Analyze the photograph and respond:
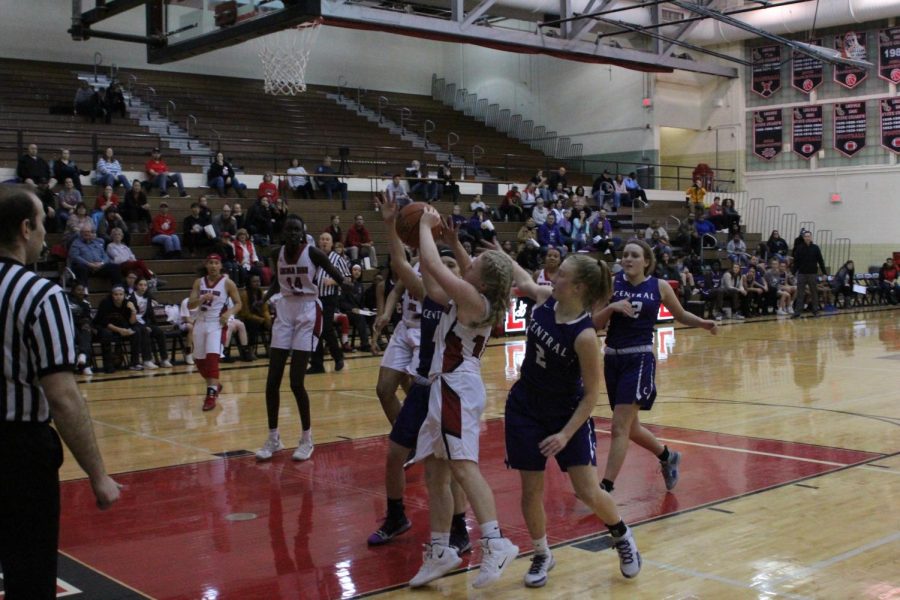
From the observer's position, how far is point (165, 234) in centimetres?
1695

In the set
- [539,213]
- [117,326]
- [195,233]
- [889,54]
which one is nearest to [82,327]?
[117,326]

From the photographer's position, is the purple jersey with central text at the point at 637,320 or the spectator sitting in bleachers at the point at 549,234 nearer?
the purple jersey with central text at the point at 637,320

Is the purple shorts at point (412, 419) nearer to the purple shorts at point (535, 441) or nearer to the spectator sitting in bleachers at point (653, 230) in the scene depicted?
the purple shorts at point (535, 441)

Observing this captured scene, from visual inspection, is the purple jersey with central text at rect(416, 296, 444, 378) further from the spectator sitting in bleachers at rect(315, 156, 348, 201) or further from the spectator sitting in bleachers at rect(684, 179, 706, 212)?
the spectator sitting in bleachers at rect(684, 179, 706, 212)

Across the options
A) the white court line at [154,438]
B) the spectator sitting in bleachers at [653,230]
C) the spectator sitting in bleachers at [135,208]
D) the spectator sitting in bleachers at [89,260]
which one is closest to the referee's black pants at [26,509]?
the white court line at [154,438]

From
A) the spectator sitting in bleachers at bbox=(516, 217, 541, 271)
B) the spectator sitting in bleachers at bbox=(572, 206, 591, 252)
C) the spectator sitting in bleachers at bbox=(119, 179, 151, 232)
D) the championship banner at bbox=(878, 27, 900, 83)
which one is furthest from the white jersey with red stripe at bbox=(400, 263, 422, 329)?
the championship banner at bbox=(878, 27, 900, 83)

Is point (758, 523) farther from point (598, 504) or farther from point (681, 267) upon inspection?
point (681, 267)

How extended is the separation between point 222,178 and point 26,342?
1730 cm

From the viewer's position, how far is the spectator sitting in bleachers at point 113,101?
877 inches

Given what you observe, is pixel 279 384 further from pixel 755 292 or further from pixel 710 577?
pixel 755 292

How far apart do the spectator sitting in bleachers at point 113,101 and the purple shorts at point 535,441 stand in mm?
20059

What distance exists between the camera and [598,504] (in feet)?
14.6

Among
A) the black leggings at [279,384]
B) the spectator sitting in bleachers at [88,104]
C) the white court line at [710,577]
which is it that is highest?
the spectator sitting in bleachers at [88,104]

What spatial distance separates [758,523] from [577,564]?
126 centimetres
